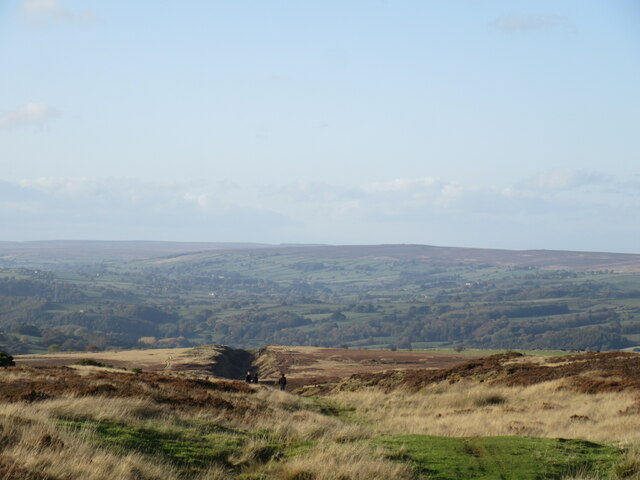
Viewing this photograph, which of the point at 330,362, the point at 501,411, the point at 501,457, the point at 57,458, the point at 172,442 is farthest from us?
the point at 330,362

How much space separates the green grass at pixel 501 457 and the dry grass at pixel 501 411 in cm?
215

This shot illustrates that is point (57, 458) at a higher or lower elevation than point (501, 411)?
higher

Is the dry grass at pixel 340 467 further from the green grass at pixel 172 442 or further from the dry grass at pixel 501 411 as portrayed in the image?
the dry grass at pixel 501 411

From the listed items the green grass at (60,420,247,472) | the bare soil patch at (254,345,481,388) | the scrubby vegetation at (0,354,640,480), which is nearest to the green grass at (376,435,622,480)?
the scrubby vegetation at (0,354,640,480)

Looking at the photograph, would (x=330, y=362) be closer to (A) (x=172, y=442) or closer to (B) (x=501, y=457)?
(B) (x=501, y=457)

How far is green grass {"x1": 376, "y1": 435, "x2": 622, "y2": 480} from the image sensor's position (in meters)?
12.8

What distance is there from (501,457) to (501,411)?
10604mm

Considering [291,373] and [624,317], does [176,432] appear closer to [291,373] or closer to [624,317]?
[291,373]

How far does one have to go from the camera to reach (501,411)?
24.0 metres

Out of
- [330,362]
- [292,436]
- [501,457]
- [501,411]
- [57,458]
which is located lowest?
[330,362]

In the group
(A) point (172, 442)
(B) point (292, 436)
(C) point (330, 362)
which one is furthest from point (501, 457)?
(C) point (330, 362)

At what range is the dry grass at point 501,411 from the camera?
61.6 feet

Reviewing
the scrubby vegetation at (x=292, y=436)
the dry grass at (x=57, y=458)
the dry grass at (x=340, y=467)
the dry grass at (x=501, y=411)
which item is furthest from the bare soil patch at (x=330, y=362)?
the dry grass at (x=57, y=458)

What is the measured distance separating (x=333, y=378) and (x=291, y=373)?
719 centimetres
